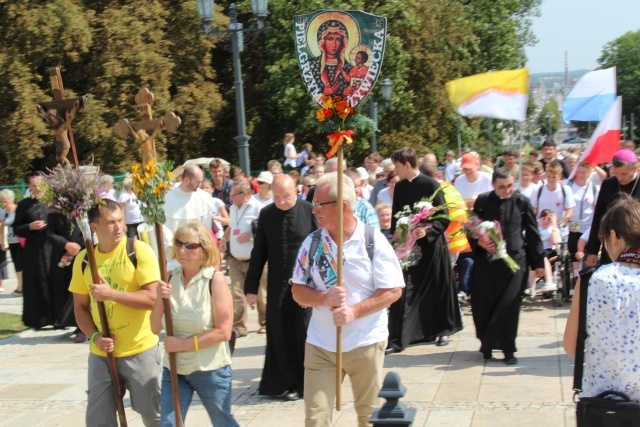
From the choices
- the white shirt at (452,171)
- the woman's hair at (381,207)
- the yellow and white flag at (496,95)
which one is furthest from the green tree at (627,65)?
the woman's hair at (381,207)

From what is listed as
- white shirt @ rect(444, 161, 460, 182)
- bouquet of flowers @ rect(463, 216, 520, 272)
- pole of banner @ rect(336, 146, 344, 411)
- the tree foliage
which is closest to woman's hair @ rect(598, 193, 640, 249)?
pole of banner @ rect(336, 146, 344, 411)

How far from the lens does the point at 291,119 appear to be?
98.7ft

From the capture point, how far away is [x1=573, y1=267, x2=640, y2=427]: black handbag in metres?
3.80

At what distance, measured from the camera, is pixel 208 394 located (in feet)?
17.1

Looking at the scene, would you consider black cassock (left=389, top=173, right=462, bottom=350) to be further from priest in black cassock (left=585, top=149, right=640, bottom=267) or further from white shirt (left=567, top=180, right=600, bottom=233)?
white shirt (left=567, top=180, right=600, bottom=233)

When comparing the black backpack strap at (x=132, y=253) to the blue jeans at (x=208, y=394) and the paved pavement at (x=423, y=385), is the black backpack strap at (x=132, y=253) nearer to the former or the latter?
the blue jeans at (x=208, y=394)

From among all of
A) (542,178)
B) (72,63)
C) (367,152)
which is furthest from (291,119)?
(542,178)

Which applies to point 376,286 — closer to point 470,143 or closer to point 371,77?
point 371,77

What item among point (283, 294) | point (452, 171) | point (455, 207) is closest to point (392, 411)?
point (283, 294)

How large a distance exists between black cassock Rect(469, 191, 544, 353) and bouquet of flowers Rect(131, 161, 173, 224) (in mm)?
4210

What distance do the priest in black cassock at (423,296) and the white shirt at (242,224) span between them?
5.81 feet

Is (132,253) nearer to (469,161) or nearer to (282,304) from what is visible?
(282,304)

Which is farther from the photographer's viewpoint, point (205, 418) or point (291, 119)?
point (291, 119)

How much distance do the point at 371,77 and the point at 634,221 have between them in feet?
6.91
